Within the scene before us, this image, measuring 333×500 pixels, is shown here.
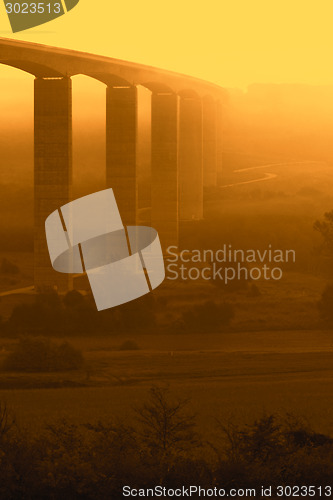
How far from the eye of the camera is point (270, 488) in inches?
466

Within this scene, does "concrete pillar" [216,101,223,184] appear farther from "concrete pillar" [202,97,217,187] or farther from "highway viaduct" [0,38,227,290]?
"highway viaduct" [0,38,227,290]

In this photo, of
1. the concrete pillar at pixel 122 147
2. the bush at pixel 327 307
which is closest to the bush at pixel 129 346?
the bush at pixel 327 307

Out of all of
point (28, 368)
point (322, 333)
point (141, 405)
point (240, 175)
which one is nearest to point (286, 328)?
point (322, 333)

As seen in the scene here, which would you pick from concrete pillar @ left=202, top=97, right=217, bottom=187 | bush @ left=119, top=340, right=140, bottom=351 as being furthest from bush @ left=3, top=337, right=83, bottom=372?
concrete pillar @ left=202, top=97, right=217, bottom=187

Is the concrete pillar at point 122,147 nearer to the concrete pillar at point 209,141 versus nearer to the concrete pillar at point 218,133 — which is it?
the concrete pillar at point 209,141

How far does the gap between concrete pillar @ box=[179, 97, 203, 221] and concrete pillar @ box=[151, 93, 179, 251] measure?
648 centimetres

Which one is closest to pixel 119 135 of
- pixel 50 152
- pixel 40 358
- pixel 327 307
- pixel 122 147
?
pixel 122 147

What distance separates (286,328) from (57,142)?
10.3 meters

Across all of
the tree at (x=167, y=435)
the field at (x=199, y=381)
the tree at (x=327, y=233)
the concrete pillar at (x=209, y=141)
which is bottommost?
the tree at (x=167, y=435)

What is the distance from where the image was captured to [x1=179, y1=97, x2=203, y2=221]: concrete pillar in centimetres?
5106

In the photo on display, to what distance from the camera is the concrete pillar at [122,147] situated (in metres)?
37.2

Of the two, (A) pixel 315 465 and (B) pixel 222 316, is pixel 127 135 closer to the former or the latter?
(B) pixel 222 316

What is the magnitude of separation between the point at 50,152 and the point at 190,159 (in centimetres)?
2078

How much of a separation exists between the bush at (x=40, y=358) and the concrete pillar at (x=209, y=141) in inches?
1561
